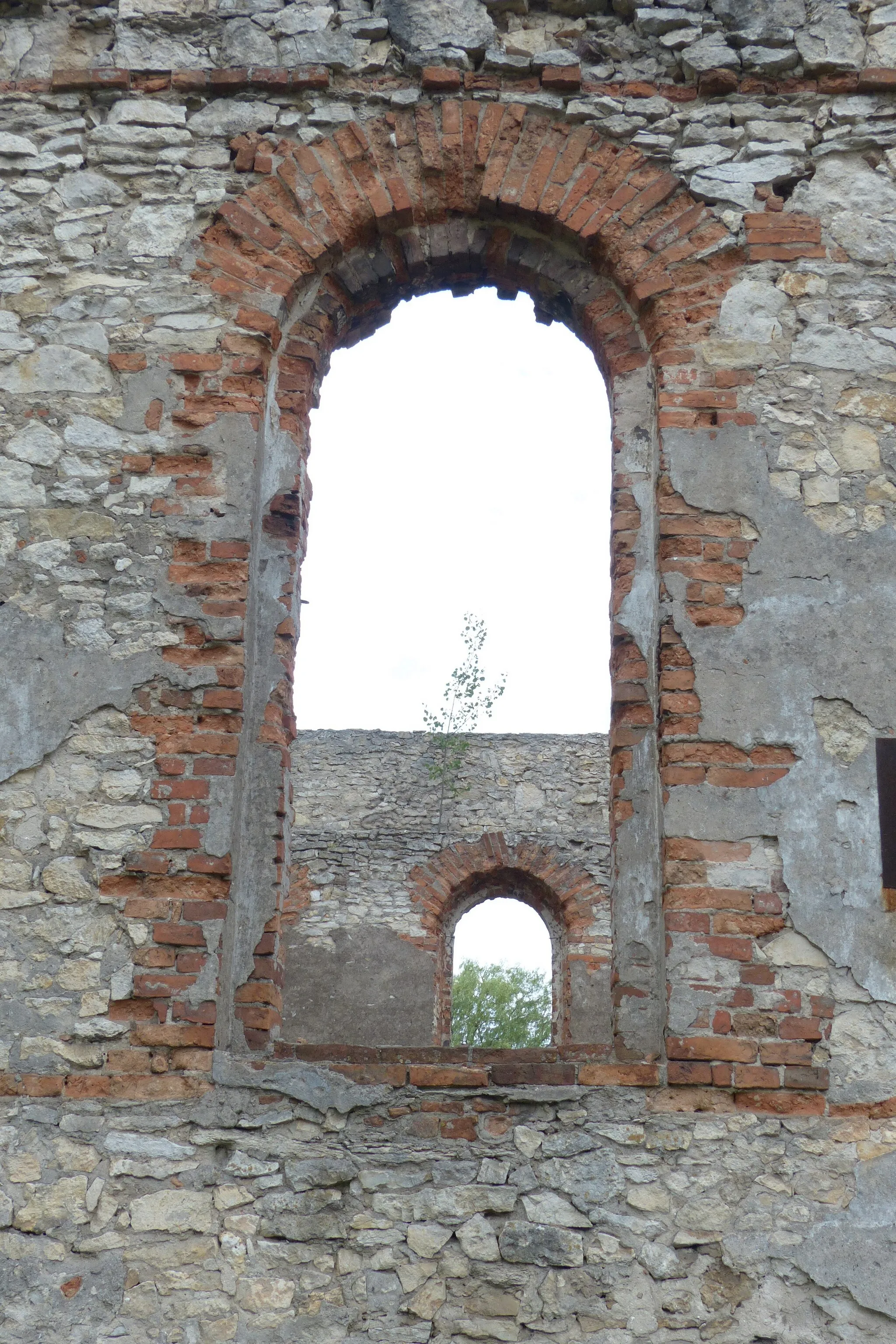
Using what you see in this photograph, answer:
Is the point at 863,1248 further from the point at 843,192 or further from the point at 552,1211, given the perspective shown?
the point at 843,192

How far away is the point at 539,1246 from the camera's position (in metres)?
3.71

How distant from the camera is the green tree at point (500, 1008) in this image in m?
21.2

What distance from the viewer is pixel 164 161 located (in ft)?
16.1

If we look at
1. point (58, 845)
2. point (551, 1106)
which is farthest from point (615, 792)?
point (58, 845)

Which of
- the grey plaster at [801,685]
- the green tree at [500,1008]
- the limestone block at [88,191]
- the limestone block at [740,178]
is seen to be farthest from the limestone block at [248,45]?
the green tree at [500,1008]

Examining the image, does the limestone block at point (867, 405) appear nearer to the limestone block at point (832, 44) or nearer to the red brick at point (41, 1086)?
the limestone block at point (832, 44)

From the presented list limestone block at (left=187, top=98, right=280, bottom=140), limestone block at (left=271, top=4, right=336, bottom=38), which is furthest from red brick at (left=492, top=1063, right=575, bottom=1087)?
limestone block at (left=271, top=4, right=336, bottom=38)

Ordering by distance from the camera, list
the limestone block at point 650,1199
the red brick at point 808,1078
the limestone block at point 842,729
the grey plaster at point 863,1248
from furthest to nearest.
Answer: the limestone block at point 842,729, the red brick at point 808,1078, the limestone block at point 650,1199, the grey plaster at point 863,1248

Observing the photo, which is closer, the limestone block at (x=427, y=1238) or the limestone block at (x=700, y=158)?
the limestone block at (x=427, y=1238)

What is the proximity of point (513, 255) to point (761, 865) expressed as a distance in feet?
8.69

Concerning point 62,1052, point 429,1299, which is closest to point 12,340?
point 62,1052

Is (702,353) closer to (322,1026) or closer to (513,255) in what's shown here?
(513,255)

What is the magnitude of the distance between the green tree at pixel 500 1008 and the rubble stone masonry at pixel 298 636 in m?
17.0

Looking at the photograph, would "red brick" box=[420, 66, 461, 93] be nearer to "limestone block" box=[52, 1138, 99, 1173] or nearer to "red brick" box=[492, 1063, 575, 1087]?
"red brick" box=[492, 1063, 575, 1087]
